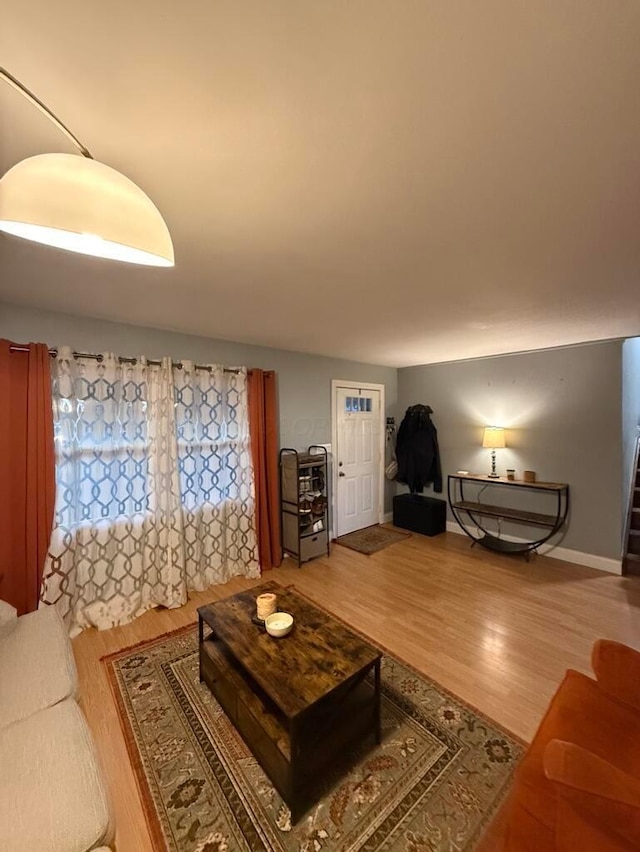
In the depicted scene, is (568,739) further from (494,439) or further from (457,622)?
(494,439)

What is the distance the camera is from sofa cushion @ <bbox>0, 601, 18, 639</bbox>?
1.73 m

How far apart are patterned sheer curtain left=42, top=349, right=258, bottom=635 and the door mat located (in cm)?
176

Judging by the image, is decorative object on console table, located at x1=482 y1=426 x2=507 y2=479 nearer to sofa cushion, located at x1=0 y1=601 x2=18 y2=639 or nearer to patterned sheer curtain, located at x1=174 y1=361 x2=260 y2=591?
patterned sheer curtain, located at x1=174 y1=361 x2=260 y2=591

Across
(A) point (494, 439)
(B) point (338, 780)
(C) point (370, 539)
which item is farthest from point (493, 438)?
(B) point (338, 780)

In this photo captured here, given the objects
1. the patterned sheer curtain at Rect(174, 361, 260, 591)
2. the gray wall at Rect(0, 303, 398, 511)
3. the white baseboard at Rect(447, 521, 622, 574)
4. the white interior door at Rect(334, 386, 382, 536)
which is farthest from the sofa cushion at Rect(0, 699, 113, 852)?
the white baseboard at Rect(447, 521, 622, 574)

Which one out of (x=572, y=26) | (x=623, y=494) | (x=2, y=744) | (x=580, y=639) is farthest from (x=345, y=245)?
(x=623, y=494)

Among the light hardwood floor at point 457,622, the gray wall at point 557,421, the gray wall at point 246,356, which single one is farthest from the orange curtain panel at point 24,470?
the gray wall at point 557,421

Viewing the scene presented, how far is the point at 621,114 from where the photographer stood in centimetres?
84

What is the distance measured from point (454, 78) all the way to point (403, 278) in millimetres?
1052

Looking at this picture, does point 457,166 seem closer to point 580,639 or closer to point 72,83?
point 72,83

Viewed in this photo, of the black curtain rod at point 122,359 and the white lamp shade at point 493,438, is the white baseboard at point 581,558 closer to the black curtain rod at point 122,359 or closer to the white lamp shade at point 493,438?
the white lamp shade at point 493,438

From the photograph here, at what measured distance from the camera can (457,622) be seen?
249cm

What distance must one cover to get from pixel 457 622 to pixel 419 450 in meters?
2.47

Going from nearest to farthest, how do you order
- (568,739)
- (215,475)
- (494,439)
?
(568,739), (215,475), (494,439)
